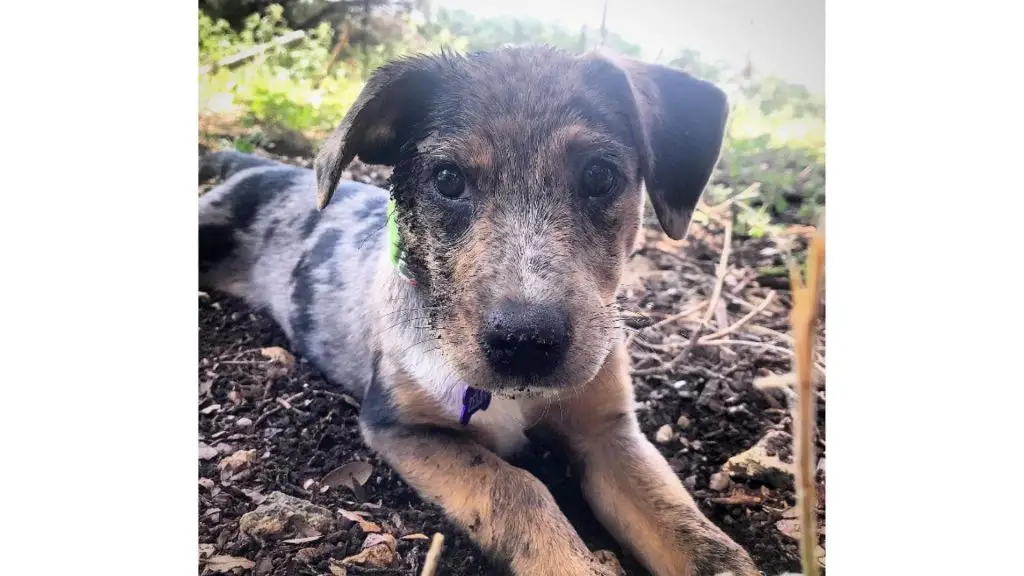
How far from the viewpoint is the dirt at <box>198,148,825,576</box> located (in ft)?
7.55

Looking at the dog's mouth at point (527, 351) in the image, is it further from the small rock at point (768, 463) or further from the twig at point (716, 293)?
the small rock at point (768, 463)

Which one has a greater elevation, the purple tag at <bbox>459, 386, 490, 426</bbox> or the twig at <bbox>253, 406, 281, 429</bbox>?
the purple tag at <bbox>459, 386, 490, 426</bbox>

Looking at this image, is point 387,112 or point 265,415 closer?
point 387,112

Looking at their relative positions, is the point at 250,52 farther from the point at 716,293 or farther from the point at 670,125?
the point at 716,293

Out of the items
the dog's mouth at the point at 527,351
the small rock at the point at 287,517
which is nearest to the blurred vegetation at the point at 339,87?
the dog's mouth at the point at 527,351

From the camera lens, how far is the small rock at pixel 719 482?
2395mm

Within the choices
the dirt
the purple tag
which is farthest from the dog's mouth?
the dirt

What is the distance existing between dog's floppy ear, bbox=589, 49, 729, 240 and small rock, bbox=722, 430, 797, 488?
0.69 meters

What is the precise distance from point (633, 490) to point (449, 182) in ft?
3.21

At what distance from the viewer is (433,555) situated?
224 centimetres

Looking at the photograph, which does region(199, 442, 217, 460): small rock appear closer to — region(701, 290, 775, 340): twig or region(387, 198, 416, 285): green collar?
region(387, 198, 416, 285): green collar

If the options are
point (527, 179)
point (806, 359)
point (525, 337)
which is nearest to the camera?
point (806, 359)
